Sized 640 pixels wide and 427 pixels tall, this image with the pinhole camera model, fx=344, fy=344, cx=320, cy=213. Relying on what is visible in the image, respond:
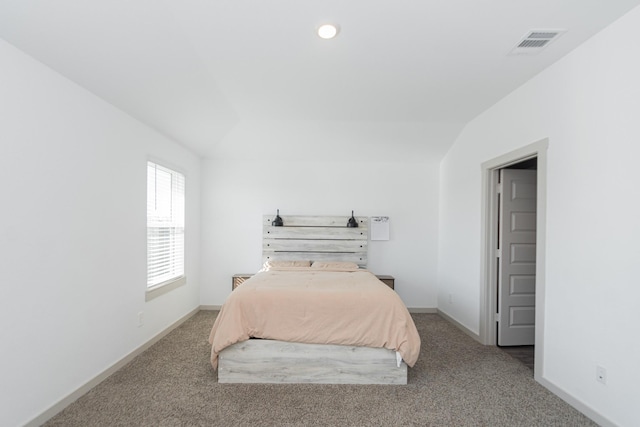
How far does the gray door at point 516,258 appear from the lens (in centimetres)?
369

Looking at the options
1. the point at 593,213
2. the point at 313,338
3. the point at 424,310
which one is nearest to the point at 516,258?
the point at 593,213

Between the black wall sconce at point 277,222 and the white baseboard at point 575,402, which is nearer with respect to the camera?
the white baseboard at point 575,402

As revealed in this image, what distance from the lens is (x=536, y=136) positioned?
2.88 m

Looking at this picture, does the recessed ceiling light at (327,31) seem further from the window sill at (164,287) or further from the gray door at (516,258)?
the window sill at (164,287)

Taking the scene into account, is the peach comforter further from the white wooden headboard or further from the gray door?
the white wooden headboard

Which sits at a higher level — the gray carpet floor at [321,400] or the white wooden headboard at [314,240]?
the white wooden headboard at [314,240]

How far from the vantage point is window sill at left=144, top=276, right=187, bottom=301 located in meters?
3.57

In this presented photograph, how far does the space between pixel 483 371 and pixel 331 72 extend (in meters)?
2.90

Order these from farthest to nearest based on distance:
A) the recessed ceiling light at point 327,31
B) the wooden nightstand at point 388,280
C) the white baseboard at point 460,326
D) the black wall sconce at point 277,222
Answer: the black wall sconce at point 277,222
the wooden nightstand at point 388,280
the white baseboard at point 460,326
the recessed ceiling light at point 327,31

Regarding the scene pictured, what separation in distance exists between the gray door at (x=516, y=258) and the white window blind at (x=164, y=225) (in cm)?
375

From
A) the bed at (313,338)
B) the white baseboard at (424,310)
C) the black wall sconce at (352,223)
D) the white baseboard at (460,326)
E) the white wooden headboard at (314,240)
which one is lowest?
the white baseboard at (424,310)

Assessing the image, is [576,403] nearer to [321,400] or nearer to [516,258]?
[516,258]

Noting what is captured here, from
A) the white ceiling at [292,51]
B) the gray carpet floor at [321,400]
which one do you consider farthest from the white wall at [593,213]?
the gray carpet floor at [321,400]

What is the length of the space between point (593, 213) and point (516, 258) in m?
1.50
